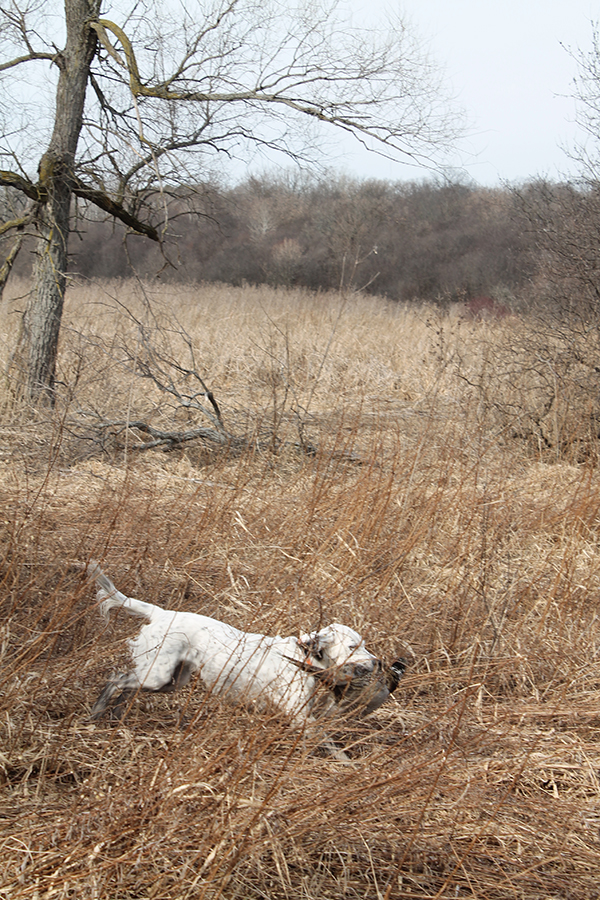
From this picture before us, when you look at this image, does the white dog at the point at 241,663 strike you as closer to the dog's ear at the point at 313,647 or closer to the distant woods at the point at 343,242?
the dog's ear at the point at 313,647

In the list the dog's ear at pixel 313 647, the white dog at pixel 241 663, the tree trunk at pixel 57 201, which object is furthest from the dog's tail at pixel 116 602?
the tree trunk at pixel 57 201

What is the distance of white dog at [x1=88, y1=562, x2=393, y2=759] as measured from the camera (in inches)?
84.8

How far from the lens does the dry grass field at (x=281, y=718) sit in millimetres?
1663

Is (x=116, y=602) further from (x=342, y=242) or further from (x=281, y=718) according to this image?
(x=342, y=242)

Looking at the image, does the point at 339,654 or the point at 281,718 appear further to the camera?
the point at 339,654

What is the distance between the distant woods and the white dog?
823 inches

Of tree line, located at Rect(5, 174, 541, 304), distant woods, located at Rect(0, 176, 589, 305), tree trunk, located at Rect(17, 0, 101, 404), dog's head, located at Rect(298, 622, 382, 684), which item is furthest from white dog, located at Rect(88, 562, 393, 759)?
tree line, located at Rect(5, 174, 541, 304)

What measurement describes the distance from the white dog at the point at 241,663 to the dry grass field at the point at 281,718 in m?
0.09

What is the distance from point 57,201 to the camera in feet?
20.5

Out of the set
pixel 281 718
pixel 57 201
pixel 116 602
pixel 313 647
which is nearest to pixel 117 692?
pixel 116 602

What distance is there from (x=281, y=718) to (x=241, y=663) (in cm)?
25

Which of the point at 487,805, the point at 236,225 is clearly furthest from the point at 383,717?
the point at 236,225

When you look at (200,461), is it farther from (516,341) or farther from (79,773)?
(79,773)

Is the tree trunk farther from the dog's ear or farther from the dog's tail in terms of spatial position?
the dog's ear
